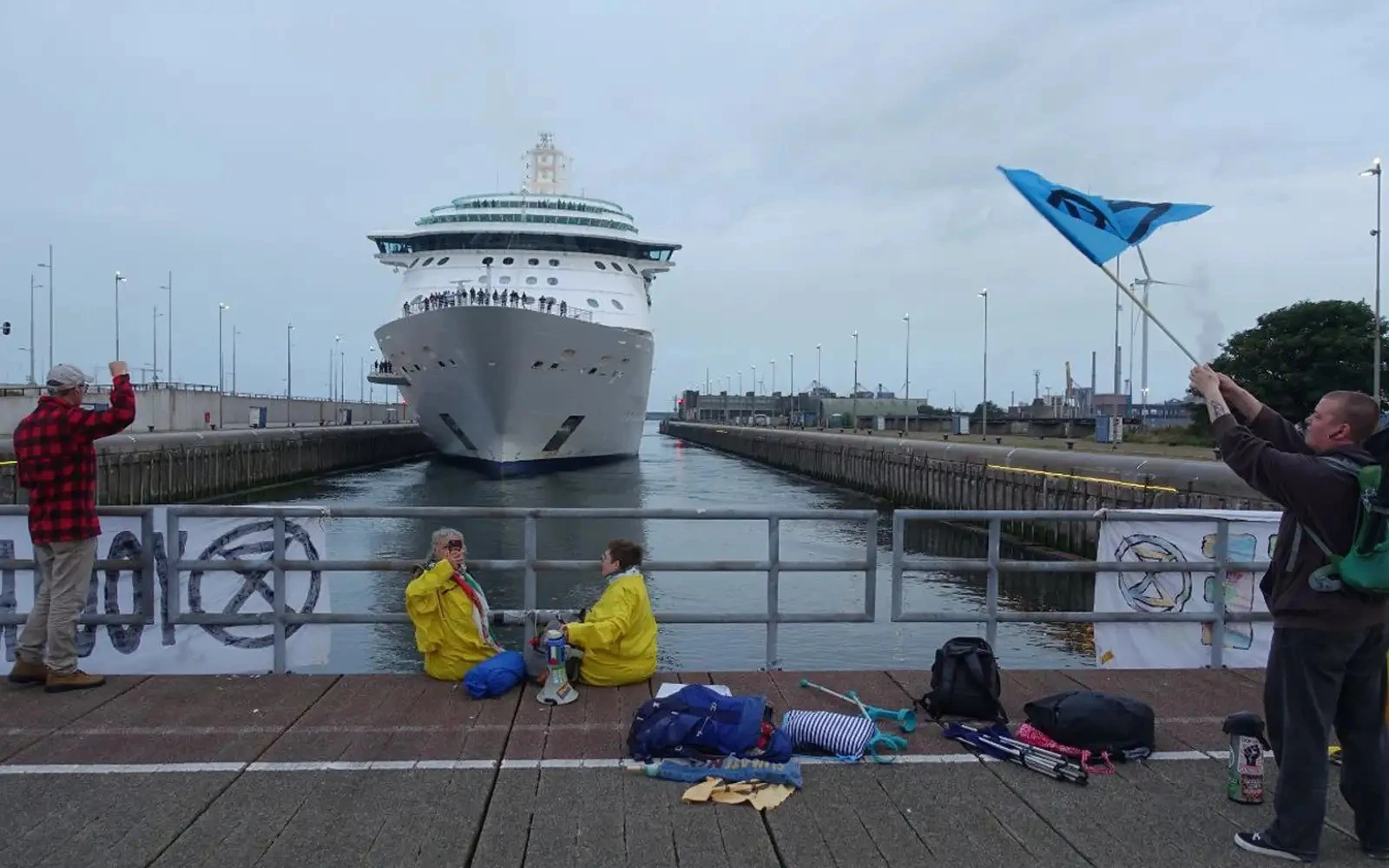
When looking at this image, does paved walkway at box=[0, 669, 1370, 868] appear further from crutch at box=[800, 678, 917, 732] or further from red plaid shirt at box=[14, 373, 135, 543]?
red plaid shirt at box=[14, 373, 135, 543]

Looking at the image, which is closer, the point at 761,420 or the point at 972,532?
the point at 972,532

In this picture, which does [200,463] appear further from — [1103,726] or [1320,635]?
[1320,635]

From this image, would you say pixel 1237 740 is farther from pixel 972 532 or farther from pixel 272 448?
pixel 272 448

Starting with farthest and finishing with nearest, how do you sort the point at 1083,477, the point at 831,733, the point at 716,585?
the point at 1083,477 < the point at 716,585 < the point at 831,733

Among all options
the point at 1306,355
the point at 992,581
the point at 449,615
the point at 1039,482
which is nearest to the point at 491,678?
the point at 449,615

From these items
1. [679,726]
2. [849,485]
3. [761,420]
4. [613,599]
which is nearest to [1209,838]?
[679,726]

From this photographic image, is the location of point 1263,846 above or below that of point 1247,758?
below

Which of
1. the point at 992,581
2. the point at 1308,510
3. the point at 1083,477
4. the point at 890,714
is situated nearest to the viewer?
the point at 1308,510

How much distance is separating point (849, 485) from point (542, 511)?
41.3 m

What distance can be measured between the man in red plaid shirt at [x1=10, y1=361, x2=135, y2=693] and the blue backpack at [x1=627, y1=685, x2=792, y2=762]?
10.7 feet

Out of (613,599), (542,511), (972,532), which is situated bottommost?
(972,532)

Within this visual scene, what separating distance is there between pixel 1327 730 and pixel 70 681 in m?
6.26

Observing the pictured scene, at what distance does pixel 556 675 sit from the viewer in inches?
233

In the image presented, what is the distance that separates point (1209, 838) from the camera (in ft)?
13.9
